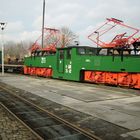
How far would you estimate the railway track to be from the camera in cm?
708

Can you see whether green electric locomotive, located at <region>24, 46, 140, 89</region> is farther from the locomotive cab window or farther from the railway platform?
the railway platform

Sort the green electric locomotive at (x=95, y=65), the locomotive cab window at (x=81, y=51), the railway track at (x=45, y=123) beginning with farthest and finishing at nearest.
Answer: the locomotive cab window at (x=81, y=51)
the green electric locomotive at (x=95, y=65)
the railway track at (x=45, y=123)

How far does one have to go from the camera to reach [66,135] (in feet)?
23.5

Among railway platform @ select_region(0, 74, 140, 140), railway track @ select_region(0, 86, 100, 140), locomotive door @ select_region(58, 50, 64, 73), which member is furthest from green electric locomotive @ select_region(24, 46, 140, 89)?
railway track @ select_region(0, 86, 100, 140)

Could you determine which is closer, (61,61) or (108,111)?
(108,111)

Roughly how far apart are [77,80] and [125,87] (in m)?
4.75

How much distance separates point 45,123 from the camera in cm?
843

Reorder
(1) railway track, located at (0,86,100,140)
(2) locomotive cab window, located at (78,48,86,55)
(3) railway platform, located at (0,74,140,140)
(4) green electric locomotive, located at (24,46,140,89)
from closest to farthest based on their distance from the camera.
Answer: (1) railway track, located at (0,86,100,140) → (3) railway platform, located at (0,74,140,140) → (4) green electric locomotive, located at (24,46,140,89) → (2) locomotive cab window, located at (78,48,86,55)

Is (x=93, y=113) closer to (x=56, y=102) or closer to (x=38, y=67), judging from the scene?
(x=56, y=102)

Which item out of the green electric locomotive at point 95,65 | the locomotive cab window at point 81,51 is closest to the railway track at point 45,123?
the green electric locomotive at point 95,65

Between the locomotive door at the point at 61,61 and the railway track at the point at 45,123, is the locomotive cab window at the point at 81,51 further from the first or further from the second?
the railway track at the point at 45,123

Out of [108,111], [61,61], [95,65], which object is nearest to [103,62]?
[95,65]

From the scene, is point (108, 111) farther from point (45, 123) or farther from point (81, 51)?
point (81, 51)

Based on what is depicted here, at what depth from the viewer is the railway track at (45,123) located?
7078 millimetres
